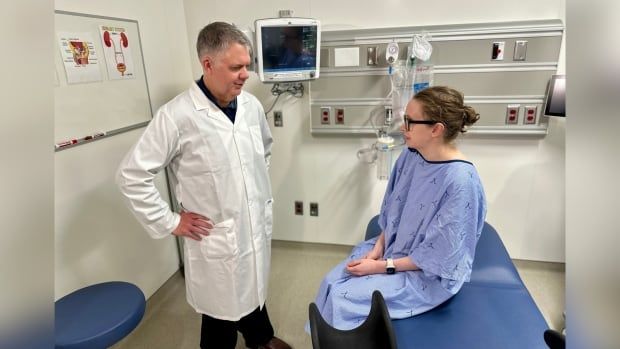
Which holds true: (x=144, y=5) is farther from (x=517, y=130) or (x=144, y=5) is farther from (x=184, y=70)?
(x=517, y=130)

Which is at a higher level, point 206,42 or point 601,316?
point 206,42

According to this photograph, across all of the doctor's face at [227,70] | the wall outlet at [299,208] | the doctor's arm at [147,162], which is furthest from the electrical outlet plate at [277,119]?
the doctor's arm at [147,162]

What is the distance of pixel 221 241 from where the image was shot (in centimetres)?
150

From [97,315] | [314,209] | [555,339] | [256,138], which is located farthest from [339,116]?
[555,339]

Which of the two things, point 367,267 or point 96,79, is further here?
point 96,79

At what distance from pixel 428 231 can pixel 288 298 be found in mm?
1249

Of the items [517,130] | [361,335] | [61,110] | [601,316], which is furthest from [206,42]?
[517,130]

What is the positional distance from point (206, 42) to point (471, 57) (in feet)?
5.17

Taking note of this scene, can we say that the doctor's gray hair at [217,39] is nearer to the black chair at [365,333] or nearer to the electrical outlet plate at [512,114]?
the black chair at [365,333]

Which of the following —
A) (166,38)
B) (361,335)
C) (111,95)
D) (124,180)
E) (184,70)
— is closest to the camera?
(361,335)

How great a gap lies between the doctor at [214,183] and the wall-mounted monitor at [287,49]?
0.43 meters

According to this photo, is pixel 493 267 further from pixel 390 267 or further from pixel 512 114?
pixel 512 114

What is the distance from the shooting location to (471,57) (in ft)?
6.98

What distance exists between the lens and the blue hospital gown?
131 cm
